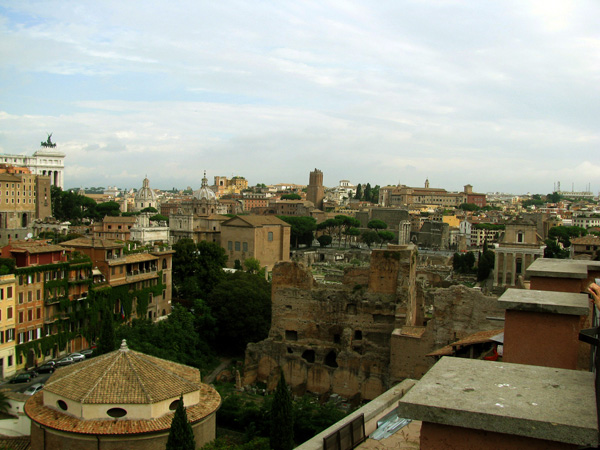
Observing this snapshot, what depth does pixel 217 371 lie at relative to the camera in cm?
2809

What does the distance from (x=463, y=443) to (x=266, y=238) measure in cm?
5879

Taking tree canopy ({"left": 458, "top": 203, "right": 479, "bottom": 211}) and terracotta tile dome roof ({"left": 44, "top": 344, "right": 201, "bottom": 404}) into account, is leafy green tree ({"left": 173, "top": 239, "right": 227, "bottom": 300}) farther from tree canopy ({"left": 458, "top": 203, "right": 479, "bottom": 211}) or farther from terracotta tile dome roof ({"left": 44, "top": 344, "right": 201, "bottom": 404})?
tree canopy ({"left": 458, "top": 203, "right": 479, "bottom": 211})

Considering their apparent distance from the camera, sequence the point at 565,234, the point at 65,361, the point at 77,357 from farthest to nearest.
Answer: the point at 565,234 → the point at 77,357 → the point at 65,361

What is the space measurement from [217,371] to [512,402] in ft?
85.0

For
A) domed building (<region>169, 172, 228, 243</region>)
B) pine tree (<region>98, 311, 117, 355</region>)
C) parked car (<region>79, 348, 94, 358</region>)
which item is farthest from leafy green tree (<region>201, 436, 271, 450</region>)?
domed building (<region>169, 172, 228, 243</region>)

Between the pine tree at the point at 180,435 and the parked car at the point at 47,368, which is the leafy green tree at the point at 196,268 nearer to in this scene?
the parked car at the point at 47,368

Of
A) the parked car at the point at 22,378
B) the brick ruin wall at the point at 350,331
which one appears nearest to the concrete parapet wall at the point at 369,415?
the brick ruin wall at the point at 350,331

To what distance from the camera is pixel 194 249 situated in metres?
42.2

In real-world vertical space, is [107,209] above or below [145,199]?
below

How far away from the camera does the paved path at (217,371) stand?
26.5 metres

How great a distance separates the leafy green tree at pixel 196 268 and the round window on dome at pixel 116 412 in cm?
2389

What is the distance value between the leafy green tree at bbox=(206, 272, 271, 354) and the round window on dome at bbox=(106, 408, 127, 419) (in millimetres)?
17470

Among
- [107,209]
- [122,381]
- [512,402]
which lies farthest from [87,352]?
[107,209]

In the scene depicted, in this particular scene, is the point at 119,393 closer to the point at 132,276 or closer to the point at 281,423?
the point at 281,423
